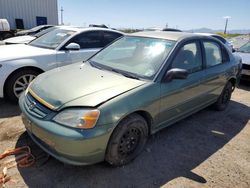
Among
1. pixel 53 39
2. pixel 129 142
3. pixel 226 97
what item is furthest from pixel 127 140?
pixel 53 39

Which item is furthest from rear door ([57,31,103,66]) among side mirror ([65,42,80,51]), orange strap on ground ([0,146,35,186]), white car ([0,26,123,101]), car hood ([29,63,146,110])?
orange strap on ground ([0,146,35,186])

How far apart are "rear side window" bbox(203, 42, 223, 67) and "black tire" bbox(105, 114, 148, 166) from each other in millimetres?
1907

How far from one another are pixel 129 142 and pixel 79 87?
917 mm

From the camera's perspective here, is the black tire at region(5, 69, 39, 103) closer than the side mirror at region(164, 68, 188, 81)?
No

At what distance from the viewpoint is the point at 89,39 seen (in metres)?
5.77

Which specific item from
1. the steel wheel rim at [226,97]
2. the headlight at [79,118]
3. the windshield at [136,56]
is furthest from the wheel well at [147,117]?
the steel wheel rim at [226,97]

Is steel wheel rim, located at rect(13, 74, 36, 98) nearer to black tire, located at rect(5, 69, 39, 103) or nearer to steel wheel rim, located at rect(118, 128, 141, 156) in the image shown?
black tire, located at rect(5, 69, 39, 103)

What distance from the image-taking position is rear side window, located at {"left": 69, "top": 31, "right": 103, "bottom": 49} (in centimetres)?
553

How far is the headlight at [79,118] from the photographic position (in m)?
2.45

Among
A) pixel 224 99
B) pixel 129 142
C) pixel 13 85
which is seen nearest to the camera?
pixel 129 142

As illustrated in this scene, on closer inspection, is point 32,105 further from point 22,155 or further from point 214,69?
point 214,69

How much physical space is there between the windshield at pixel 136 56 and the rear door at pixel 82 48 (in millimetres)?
1401

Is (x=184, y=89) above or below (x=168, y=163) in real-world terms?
above

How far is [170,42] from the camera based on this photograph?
3514 mm
